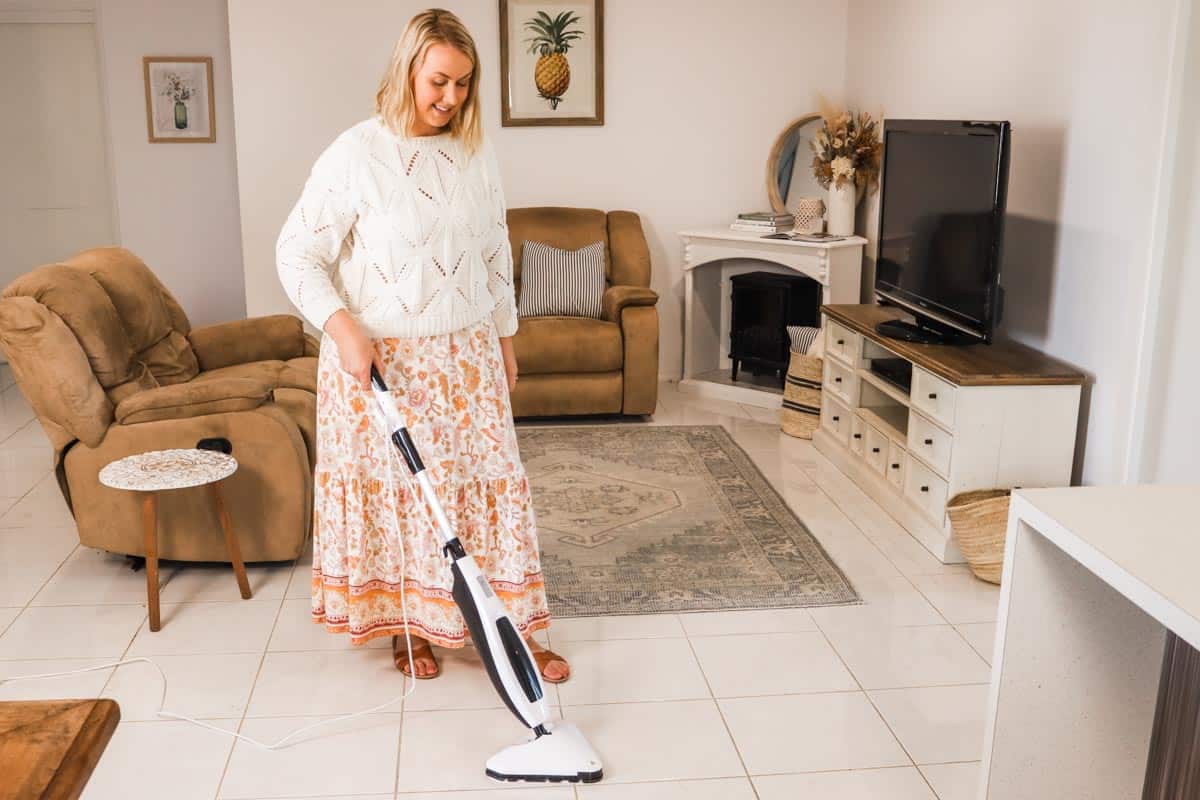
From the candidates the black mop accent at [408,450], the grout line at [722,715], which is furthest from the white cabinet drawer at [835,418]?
the black mop accent at [408,450]

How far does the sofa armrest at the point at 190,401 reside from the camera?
321cm

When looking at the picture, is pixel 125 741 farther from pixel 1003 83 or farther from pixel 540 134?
pixel 540 134

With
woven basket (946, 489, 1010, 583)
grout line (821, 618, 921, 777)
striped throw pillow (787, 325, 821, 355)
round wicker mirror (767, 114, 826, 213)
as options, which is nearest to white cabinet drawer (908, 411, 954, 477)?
woven basket (946, 489, 1010, 583)

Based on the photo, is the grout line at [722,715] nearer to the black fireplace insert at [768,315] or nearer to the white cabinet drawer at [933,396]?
the white cabinet drawer at [933,396]

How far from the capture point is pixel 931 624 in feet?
9.87

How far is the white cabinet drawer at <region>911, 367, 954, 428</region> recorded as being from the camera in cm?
338

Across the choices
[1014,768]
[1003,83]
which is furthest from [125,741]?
[1003,83]

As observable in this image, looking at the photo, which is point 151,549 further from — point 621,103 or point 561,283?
point 621,103

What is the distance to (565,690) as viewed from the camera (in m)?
2.64

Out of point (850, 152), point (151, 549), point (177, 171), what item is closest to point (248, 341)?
point (151, 549)

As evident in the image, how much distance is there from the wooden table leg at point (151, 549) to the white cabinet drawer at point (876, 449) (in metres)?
2.35

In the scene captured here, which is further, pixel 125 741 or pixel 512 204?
pixel 512 204

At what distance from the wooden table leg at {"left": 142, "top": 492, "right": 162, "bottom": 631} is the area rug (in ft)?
3.40

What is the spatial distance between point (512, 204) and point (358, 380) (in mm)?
3604
